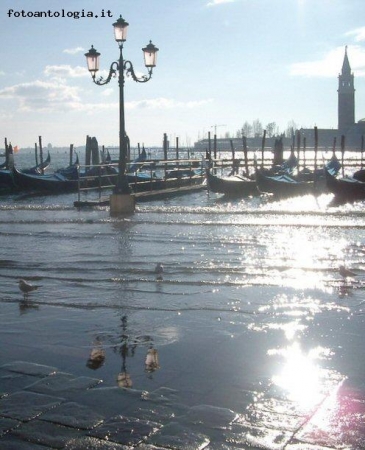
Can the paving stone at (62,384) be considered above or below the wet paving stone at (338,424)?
above

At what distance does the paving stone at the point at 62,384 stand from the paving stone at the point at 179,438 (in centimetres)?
81

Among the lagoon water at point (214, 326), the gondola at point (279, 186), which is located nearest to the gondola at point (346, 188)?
the gondola at point (279, 186)

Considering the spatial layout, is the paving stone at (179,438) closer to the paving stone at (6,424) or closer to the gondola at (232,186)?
the paving stone at (6,424)

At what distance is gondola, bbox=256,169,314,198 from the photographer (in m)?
33.8

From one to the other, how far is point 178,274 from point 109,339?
338 cm

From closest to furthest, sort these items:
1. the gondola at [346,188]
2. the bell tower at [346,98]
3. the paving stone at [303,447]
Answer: the paving stone at [303,447] < the gondola at [346,188] < the bell tower at [346,98]

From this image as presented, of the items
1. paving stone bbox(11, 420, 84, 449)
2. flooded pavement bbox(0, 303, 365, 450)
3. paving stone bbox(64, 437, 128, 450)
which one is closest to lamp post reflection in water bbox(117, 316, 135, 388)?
flooded pavement bbox(0, 303, 365, 450)

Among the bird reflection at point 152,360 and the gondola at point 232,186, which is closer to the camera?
the bird reflection at point 152,360

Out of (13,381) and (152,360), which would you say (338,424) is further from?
(13,381)

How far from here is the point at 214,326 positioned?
5.92 m

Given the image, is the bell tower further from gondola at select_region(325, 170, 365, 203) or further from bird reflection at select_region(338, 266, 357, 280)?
bird reflection at select_region(338, 266, 357, 280)

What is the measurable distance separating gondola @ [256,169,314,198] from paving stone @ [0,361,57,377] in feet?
96.0

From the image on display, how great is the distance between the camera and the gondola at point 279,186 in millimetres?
33844

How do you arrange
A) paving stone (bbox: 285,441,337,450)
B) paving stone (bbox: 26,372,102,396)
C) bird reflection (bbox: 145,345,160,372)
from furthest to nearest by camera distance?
bird reflection (bbox: 145,345,160,372) < paving stone (bbox: 26,372,102,396) < paving stone (bbox: 285,441,337,450)
